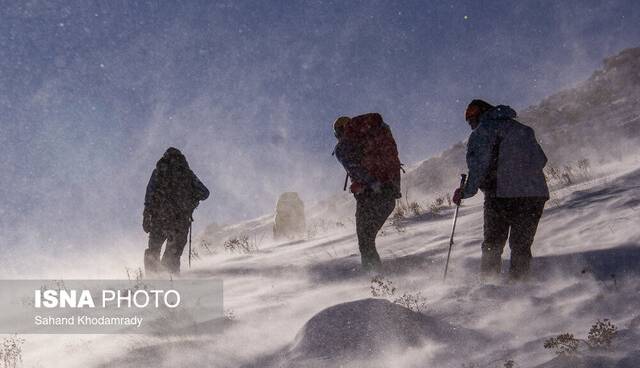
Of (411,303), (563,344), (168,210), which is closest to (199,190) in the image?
(168,210)

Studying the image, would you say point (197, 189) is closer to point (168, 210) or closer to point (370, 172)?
point (168, 210)

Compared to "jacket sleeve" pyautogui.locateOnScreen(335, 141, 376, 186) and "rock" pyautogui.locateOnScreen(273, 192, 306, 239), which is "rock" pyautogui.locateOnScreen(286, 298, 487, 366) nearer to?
"jacket sleeve" pyautogui.locateOnScreen(335, 141, 376, 186)

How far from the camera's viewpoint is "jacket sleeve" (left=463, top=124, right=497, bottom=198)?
473cm

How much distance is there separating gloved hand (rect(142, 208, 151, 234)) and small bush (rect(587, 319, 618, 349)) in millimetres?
7447

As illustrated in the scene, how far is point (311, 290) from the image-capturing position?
5508mm

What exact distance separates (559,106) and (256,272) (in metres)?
37.2

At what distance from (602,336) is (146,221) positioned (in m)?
7.60

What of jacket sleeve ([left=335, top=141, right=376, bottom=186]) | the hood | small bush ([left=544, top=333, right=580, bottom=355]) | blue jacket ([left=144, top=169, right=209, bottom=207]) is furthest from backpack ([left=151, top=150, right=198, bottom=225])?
small bush ([left=544, top=333, right=580, bottom=355])

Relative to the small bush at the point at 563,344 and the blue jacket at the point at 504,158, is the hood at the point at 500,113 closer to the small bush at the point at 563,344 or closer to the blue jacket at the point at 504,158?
the blue jacket at the point at 504,158

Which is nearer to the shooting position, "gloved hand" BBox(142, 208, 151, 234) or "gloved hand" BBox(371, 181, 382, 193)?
"gloved hand" BBox(371, 181, 382, 193)

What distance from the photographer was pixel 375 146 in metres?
5.75

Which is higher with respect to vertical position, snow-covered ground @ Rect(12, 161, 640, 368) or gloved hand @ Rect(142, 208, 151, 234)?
gloved hand @ Rect(142, 208, 151, 234)

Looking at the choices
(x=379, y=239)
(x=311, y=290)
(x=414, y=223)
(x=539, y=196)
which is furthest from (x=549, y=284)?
(x=414, y=223)

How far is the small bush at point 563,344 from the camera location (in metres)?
2.55
